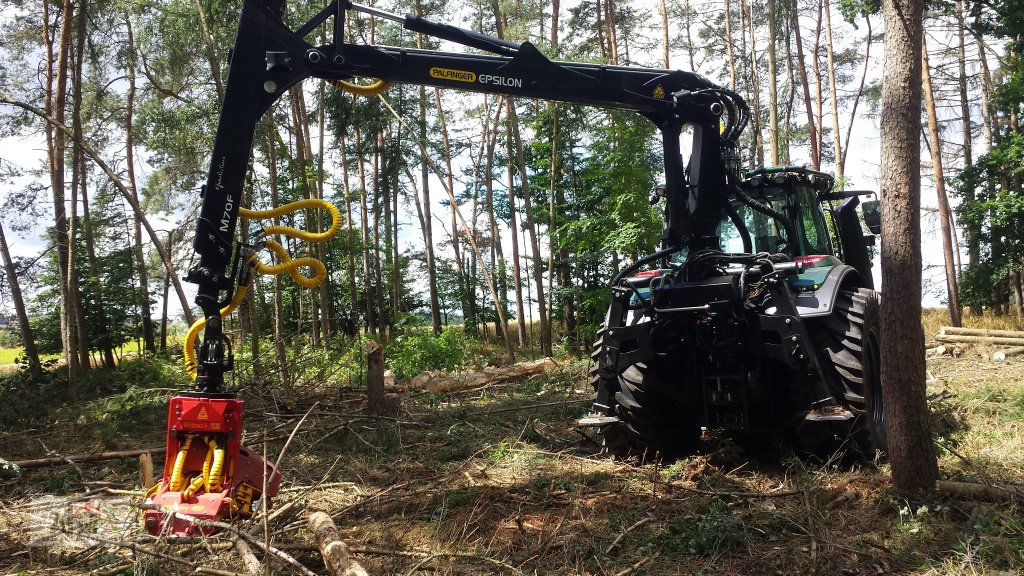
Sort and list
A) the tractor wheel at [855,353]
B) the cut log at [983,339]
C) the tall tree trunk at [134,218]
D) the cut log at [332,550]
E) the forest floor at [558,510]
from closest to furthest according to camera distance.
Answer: the cut log at [332,550] < the forest floor at [558,510] < the tractor wheel at [855,353] < the cut log at [983,339] < the tall tree trunk at [134,218]

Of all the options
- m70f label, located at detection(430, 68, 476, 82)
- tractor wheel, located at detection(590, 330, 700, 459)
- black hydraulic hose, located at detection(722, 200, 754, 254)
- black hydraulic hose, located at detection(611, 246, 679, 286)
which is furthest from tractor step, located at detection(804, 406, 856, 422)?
m70f label, located at detection(430, 68, 476, 82)

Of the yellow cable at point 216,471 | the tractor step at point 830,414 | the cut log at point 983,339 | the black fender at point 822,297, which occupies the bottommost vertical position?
the cut log at point 983,339

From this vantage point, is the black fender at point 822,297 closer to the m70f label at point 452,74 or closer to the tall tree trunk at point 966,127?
the m70f label at point 452,74

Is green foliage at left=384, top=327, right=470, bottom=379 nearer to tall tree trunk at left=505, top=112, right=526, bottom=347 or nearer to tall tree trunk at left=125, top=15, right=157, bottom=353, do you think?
tall tree trunk at left=505, top=112, right=526, bottom=347

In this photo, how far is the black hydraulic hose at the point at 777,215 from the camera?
18.4 ft

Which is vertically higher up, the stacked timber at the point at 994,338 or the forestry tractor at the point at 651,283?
the forestry tractor at the point at 651,283

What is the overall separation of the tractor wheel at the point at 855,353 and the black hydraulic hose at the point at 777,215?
63cm

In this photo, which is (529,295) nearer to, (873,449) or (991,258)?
(991,258)

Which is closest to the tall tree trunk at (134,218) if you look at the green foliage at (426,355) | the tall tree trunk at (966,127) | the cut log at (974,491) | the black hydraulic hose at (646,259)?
the green foliage at (426,355)

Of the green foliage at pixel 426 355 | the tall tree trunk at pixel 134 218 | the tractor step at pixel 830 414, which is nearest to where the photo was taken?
the tractor step at pixel 830 414

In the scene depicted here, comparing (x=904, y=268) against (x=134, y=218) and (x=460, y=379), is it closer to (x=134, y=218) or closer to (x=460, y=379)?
(x=460, y=379)

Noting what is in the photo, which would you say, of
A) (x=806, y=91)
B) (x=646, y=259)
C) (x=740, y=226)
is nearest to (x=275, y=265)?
(x=646, y=259)

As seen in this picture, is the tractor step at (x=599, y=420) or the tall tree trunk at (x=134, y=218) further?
the tall tree trunk at (x=134, y=218)

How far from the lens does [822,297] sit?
17.5 feet
